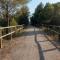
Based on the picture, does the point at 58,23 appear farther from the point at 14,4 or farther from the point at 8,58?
the point at 8,58

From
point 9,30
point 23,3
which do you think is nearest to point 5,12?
point 23,3

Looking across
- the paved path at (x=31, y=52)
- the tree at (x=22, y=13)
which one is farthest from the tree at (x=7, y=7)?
the paved path at (x=31, y=52)

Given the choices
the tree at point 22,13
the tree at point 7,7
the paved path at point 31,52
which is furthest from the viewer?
the tree at point 22,13

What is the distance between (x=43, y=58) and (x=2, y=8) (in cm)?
1751

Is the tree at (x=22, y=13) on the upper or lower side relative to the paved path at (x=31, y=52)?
upper

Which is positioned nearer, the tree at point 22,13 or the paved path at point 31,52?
the paved path at point 31,52

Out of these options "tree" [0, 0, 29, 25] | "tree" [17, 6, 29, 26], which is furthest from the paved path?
"tree" [17, 6, 29, 26]

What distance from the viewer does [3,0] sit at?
23.6 m

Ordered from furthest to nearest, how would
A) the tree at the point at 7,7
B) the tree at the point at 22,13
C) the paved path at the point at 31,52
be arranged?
the tree at the point at 22,13 < the tree at the point at 7,7 < the paved path at the point at 31,52

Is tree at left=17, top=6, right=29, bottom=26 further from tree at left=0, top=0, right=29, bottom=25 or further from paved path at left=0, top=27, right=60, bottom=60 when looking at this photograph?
paved path at left=0, top=27, right=60, bottom=60

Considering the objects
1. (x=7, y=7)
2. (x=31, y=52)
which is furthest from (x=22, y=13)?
(x=31, y=52)

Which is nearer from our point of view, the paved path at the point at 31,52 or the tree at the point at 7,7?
the paved path at the point at 31,52

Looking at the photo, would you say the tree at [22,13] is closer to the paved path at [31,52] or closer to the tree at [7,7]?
the tree at [7,7]

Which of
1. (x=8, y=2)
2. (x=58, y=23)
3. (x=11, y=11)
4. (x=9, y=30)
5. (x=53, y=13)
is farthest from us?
(x=53, y=13)
